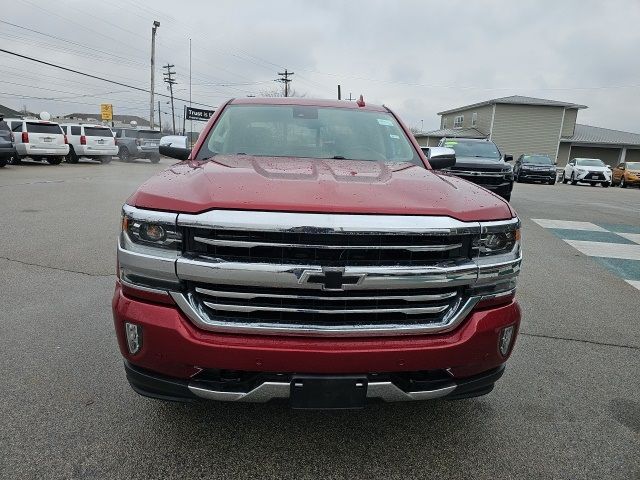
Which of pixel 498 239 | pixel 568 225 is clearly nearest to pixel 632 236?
pixel 568 225

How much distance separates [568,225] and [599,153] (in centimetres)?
3942

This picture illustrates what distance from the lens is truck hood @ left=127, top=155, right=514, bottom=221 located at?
1.95 m

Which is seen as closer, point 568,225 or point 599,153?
point 568,225

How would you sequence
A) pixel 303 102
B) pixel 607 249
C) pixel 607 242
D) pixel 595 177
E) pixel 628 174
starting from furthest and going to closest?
pixel 628 174, pixel 595 177, pixel 607 242, pixel 607 249, pixel 303 102

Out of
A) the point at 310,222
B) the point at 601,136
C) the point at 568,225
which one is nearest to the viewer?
the point at 310,222

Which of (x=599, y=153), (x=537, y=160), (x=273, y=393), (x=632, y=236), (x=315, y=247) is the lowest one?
(x=632, y=236)

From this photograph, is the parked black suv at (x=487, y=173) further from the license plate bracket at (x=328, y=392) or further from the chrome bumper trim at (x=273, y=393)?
the license plate bracket at (x=328, y=392)

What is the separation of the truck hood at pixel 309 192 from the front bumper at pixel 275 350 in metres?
0.47

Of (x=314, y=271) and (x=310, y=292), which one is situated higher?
(x=314, y=271)

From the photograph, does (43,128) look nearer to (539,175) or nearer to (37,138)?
(37,138)

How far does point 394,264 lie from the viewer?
6.54 ft

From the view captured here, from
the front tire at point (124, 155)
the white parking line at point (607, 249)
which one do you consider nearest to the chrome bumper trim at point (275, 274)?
the white parking line at point (607, 249)

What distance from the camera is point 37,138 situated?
1888cm

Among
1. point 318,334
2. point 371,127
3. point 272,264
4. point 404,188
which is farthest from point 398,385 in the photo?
point 371,127
